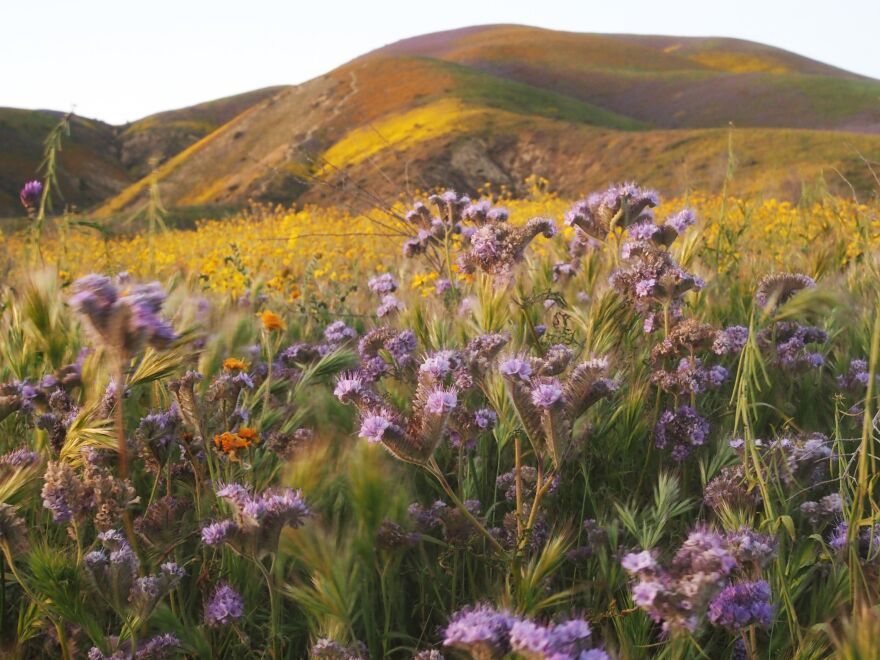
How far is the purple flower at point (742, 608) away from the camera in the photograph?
4.21 feet

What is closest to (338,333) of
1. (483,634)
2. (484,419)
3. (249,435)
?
(249,435)

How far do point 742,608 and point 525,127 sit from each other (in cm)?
3002

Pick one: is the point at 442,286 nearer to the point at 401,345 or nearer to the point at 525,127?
the point at 401,345

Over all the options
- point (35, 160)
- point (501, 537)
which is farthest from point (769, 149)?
point (35, 160)

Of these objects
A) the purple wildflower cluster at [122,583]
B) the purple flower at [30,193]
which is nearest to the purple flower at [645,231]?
the purple wildflower cluster at [122,583]

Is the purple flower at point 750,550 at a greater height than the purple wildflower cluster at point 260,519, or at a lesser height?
lesser

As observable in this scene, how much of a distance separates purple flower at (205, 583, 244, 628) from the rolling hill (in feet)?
9.75

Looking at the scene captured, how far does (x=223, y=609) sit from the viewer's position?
1.50 m

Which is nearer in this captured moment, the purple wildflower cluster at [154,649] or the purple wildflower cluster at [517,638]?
the purple wildflower cluster at [517,638]

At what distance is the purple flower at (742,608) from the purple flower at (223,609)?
0.90 m

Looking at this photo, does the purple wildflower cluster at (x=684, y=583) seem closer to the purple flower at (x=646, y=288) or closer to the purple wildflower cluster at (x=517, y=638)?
the purple wildflower cluster at (x=517, y=638)

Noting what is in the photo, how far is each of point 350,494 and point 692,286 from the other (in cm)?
120

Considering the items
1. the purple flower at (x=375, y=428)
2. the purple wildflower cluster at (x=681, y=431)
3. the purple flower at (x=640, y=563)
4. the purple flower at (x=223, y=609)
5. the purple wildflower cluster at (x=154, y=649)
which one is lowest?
the purple wildflower cluster at (x=154, y=649)

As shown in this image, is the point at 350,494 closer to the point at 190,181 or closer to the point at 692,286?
the point at 692,286
